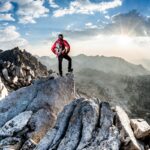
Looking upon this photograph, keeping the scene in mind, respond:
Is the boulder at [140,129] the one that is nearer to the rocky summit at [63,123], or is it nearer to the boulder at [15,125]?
the rocky summit at [63,123]

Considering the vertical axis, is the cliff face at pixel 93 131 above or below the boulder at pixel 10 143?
above

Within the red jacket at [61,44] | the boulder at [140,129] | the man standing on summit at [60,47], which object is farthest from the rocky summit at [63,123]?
the red jacket at [61,44]

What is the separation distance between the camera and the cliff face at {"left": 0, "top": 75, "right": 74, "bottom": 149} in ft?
91.6

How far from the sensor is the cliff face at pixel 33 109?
27.9 meters

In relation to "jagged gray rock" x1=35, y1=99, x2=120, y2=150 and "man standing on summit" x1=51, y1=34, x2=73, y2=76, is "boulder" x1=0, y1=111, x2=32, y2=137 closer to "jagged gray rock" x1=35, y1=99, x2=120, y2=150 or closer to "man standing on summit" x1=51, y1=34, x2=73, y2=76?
"jagged gray rock" x1=35, y1=99, x2=120, y2=150

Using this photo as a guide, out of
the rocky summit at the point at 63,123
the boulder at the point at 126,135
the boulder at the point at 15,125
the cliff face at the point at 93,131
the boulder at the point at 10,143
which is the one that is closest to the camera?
the cliff face at the point at 93,131

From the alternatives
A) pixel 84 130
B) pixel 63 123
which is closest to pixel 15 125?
pixel 63 123

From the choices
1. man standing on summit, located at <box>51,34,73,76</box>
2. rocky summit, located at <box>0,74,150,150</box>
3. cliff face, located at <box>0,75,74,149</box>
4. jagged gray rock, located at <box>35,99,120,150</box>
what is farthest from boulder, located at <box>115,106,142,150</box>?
man standing on summit, located at <box>51,34,73,76</box>

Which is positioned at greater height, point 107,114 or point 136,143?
point 107,114

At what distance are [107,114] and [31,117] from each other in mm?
7973

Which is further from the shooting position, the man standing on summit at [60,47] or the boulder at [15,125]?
the man standing on summit at [60,47]

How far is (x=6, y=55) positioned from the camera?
126 meters

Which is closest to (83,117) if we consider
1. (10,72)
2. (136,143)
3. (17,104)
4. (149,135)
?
(136,143)

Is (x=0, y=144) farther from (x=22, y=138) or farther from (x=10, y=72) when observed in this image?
(x=10, y=72)
